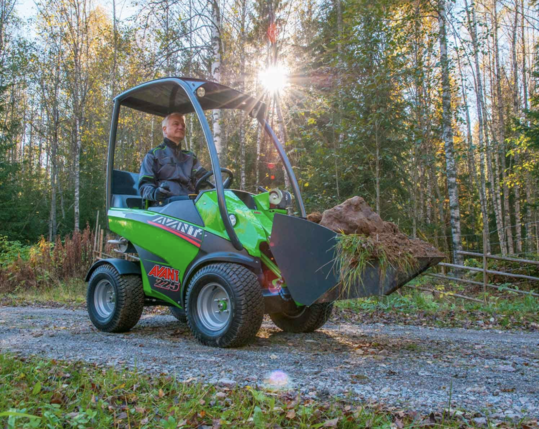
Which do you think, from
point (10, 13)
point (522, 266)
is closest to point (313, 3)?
point (522, 266)

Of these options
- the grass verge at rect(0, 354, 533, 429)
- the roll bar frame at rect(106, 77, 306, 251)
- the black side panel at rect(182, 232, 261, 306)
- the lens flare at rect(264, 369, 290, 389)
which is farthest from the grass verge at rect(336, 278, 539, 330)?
the grass verge at rect(0, 354, 533, 429)

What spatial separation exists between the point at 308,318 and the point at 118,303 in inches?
75.5

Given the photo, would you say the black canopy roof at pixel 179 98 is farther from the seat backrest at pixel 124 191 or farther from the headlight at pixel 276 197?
the headlight at pixel 276 197

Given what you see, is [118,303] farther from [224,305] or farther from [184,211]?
[224,305]

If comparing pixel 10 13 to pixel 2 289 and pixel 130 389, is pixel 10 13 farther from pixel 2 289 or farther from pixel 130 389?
pixel 130 389

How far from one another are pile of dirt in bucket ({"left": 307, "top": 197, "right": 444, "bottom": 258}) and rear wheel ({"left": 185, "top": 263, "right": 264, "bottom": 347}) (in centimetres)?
85

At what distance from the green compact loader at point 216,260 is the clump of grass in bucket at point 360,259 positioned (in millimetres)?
46

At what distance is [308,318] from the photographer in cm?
449

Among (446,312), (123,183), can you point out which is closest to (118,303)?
(123,183)

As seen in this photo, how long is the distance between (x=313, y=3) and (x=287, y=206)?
1620 centimetres

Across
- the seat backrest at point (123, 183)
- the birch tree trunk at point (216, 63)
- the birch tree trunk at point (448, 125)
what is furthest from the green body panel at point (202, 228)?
the birch tree trunk at point (448, 125)

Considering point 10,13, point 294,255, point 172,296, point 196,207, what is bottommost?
point 172,296

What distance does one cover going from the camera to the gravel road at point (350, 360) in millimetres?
2406

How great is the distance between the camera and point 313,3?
1833 cm
